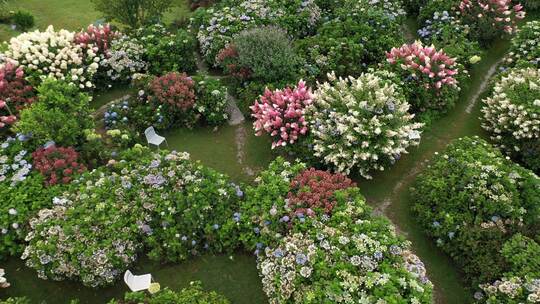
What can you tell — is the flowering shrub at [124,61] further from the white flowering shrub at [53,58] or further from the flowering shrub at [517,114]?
the flowering shrub at [517,114]

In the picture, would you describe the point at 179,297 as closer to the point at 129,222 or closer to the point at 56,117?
the point at 129,222

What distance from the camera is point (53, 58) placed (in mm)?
12836

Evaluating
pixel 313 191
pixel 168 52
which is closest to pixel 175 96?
pixel 168 52

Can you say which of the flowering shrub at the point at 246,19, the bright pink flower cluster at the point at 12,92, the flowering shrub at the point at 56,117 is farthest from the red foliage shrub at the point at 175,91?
the bright pink flower cluster at the point at 12,92

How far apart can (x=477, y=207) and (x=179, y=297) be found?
628cm

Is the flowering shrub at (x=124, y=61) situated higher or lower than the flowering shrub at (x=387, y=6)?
lower

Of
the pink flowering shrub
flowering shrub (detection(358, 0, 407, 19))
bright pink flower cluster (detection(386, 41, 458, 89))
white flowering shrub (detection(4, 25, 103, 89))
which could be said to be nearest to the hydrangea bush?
the pink flowering shrub

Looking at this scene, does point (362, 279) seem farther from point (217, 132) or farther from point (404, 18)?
point (404, 18)

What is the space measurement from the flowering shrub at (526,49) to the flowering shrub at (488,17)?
3.16ft

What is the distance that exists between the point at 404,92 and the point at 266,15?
5.97 meters

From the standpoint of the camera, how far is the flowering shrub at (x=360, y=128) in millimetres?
9766

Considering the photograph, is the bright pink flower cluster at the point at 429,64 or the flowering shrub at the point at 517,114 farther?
the bright pink flower cluster at the point at 429,64

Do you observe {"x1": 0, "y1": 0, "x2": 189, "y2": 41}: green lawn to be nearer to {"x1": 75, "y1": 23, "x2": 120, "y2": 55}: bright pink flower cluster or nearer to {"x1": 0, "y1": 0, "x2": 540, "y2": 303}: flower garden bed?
{"x1": 75, "y1": 23, "x2": 120, "y2": 55}: bright pink flower cluster

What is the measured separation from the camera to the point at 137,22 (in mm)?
15711
